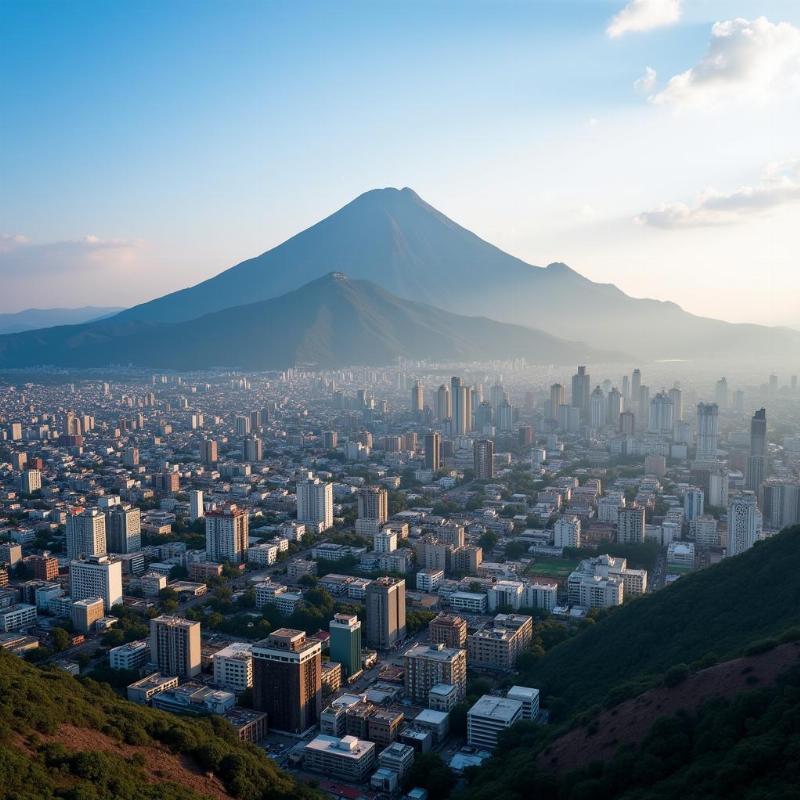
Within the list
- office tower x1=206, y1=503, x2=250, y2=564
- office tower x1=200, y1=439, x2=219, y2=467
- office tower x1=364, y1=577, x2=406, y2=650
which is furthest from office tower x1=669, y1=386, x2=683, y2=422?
office tower x1=364, y1=577, x2=406, y2=650

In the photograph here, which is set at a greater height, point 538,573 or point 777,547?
point 777,547

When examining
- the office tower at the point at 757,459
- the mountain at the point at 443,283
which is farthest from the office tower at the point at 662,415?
the mountain at the point at 443,283

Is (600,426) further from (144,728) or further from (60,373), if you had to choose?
(60,373)

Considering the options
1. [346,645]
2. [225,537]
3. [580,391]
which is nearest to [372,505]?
[225,537]

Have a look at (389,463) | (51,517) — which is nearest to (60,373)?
(389,463)

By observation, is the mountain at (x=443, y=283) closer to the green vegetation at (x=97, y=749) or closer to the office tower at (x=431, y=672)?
the office tower at (x=431, y=672)

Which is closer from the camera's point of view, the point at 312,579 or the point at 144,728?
the point at 144,728
